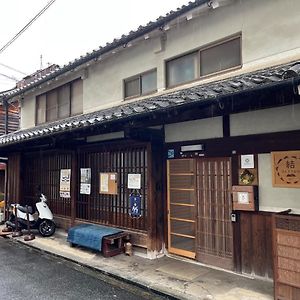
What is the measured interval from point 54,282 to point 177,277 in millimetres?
2540

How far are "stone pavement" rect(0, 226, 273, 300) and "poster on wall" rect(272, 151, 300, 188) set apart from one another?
1938 mm

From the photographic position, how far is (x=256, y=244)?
603 cm

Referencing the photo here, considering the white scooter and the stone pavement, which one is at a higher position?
the white scooter

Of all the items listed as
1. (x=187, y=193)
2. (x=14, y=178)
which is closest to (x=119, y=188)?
(x=187, y=193)

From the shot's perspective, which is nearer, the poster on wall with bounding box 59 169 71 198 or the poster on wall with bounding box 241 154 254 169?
the poster on wall with bounding box 241 154 254 169

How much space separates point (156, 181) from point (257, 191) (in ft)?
8.72

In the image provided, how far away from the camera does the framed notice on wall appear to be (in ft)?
29.5

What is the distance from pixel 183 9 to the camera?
7.36 m

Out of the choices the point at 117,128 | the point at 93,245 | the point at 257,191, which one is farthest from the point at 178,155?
the point at 93,245

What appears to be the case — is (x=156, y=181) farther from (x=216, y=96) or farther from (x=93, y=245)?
(x=216, y=96)

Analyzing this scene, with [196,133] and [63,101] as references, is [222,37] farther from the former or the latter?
[63,101]

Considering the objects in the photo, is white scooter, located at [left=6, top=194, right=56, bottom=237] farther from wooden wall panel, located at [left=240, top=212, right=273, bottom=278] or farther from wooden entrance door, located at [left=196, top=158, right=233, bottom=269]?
wooden wall panel, located at [left=240, top=212, right=273, bottom=278]

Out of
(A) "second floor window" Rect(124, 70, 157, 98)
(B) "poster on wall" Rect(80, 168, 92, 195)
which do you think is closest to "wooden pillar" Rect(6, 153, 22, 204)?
(B) "poster on wall" Rect(80, 168, 92, 195)

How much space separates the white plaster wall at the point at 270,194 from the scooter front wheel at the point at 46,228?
7547 millimetres
